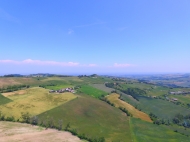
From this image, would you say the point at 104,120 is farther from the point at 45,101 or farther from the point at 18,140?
the point at 18,140

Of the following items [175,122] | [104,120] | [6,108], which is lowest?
[175,122]

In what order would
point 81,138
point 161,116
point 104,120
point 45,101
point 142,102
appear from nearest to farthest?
point 81,138
point 104,120
point 45,101
point 161,116
point 142,102

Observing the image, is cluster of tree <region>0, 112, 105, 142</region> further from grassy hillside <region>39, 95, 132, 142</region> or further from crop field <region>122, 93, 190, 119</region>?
crop field <region>122, 93, 190, 119</region>

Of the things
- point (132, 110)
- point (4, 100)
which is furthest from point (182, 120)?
point (4, 100)

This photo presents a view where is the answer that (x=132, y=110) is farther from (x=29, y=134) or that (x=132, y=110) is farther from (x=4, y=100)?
(x=4, y=100)

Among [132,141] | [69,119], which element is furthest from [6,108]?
[132,141]

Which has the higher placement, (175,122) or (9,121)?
(9,121)
